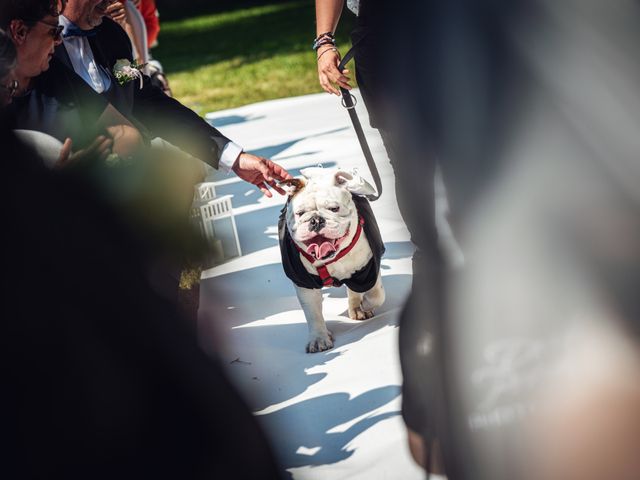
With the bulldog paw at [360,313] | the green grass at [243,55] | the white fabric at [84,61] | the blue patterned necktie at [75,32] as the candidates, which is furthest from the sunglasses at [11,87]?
the green grass at [243,55]

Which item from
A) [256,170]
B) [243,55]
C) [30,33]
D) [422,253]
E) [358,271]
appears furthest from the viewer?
[243,55]

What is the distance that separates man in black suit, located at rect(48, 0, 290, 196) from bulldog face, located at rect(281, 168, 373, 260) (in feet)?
0.44

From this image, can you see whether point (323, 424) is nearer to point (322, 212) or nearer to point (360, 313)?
point (322, 212)

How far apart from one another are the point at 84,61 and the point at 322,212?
138cm

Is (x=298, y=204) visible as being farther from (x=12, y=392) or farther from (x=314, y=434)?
(x=12, y=392)

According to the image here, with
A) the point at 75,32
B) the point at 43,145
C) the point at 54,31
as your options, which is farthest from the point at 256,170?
the point at 43,145

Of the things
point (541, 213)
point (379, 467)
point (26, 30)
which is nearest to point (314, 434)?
point (379, 467)

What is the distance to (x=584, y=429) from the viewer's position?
5.39 feet

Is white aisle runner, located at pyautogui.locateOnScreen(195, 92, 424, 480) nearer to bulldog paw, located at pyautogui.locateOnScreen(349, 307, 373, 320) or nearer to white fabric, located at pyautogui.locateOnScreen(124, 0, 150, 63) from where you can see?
bulldog paw, located at pyautogui.locateOnScreen(349, 307, 373, 320)

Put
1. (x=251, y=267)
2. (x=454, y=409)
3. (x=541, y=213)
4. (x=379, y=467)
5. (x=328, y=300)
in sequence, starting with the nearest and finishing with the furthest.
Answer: (x=541, y=213) → (x=454, y=409) → (x=379, y=467) → (x=328, y=300) → (x=251, y=267)

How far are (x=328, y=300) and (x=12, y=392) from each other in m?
2.90

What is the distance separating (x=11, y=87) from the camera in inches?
33.8

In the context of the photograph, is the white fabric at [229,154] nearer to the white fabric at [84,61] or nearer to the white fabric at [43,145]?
the white fabric at [84,61]

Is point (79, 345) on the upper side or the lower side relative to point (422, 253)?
upper
